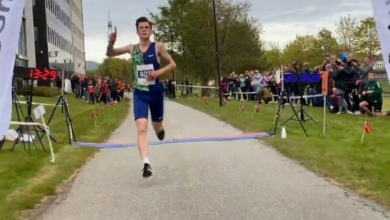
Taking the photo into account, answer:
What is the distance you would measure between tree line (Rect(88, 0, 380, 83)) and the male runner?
44138mm

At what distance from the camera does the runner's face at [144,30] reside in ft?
28.5

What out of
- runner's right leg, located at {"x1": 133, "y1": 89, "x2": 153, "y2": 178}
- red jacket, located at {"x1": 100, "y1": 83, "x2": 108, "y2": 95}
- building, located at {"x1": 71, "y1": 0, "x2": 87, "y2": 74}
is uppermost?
building, located at {"x1": 71, "y1": 0, "x2": 87, "y2": 74}

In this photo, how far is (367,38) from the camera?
6391cm

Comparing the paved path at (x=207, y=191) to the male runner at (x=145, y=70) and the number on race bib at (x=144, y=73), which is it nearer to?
the male runner at (x=145, y=70)

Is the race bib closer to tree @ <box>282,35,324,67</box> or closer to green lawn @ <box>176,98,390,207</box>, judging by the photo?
green lawn @ <box>176,98,390,207</box>

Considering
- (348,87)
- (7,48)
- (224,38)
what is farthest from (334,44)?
(7,48)

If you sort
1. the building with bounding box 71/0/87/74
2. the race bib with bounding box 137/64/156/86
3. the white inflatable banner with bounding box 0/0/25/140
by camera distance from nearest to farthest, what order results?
the white inflatable banner with bounding box 0/0/25/140, the race bib with bounding box 137/64/156/86, the building with bounding box 71/0/87/74

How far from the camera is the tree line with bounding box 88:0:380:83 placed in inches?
2235

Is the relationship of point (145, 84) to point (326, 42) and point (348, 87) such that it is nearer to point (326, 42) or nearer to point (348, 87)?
point (348, 87)

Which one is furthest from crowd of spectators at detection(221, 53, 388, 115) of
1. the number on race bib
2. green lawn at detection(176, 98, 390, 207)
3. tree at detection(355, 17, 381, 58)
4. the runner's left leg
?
tree at detection(355, 17, 381, 58)

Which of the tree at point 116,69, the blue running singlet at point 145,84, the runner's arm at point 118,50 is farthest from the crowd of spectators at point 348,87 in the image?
the tree at point 116,69

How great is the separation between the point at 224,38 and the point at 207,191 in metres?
49.4

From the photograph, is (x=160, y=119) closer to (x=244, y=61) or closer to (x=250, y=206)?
(x=250, y=206)

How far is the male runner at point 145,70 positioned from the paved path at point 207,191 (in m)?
0.72
